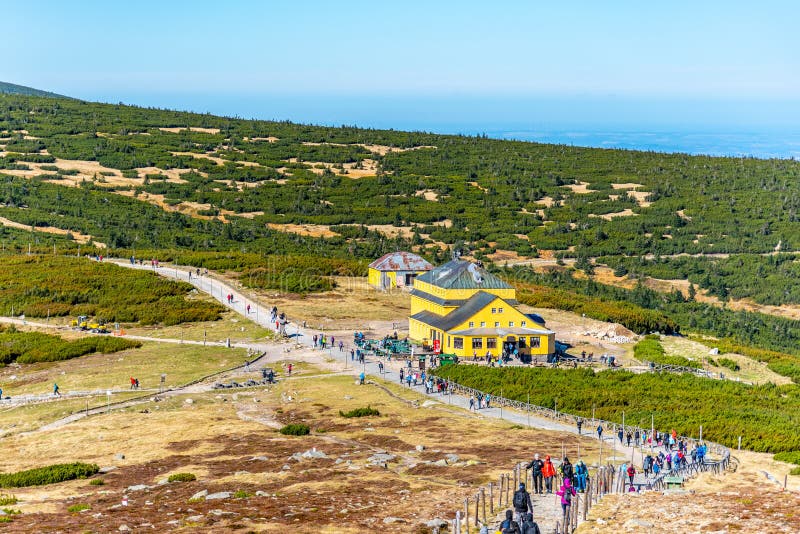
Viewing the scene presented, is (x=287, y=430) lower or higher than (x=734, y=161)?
lower

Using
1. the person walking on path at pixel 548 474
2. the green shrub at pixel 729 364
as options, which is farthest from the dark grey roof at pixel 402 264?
the person walking on path at pixel 548 474

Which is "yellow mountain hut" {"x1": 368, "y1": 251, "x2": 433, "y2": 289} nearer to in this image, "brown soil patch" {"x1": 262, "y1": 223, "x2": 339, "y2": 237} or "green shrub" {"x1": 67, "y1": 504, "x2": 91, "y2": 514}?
"brown soil patch" {"x1": 262, "y1": 223, "x2": 339, "y2": 237}

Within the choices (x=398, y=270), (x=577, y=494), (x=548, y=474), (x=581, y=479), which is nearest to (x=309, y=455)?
(x=548, y=474)

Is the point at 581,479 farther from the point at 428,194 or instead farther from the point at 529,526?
the point at 428,194

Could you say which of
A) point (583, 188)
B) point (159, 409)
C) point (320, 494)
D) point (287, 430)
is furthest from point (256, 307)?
point (583, 188)

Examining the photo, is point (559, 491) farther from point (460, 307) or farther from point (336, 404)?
point (460, 307)

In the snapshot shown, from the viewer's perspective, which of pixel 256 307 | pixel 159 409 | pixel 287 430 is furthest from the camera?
pixel 256 307

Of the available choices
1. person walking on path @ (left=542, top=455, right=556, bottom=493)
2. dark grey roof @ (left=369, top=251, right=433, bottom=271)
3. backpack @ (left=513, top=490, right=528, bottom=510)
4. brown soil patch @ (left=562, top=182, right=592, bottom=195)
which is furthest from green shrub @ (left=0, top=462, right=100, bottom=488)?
brown soil patch @ (left=562, top=182, right=592, bottom=195)

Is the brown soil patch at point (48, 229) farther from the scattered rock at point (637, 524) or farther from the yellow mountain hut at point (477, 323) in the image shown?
the scattered rock at point (637, 524)
